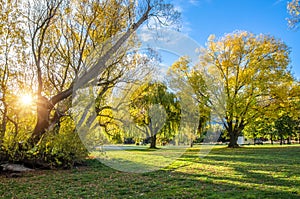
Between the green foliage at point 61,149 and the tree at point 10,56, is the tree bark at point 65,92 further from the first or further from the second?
the tree at point 10,56

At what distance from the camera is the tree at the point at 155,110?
15898 mm

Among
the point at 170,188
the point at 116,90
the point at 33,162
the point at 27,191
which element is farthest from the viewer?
the point at 116,90

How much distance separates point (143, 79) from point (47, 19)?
20.1 feet

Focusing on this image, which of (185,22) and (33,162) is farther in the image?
(185,22)

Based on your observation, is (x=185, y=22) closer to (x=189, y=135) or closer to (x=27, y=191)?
(x=27, y=191)

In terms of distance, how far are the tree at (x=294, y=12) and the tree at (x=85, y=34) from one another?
16.1ft

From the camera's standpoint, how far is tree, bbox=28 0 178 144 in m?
11.7

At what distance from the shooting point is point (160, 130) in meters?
22.2

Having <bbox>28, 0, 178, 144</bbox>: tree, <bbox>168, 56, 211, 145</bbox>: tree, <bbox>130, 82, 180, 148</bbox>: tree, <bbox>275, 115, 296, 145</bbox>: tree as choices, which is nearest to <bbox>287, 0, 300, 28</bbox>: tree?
<bbox>28, 0, 178, 144</bbox>: tree

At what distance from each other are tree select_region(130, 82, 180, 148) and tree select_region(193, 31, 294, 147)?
3.74 m

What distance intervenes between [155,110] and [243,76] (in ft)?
29.4

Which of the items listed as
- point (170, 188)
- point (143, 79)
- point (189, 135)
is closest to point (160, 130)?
point (189, 135)

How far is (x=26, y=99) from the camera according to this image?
33.5 feet

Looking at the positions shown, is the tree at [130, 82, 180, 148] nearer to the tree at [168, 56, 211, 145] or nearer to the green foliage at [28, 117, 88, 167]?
the tree at [168, 56, 211, 145]
